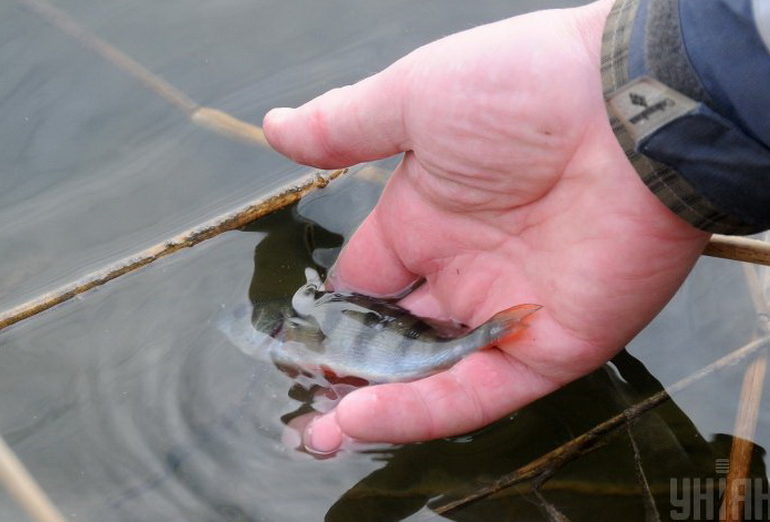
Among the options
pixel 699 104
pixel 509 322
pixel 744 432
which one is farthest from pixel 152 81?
pixel 744 432

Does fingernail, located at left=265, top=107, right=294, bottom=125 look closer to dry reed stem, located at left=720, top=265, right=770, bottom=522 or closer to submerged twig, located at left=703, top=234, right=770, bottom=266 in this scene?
submerged twig, located at left=703, top=234, right=770, bottom=266

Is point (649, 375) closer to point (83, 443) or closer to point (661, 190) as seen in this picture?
point (661, 190)

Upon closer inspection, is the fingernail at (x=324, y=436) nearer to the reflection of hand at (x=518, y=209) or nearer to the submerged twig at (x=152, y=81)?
the reflection of hand at (x=518, y=209)

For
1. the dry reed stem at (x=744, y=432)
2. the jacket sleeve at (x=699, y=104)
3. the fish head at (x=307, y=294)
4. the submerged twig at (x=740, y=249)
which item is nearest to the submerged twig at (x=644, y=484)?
the dry reed stem at (x=744, y=432)

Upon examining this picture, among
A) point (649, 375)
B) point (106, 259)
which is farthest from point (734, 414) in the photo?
point (106, 259)

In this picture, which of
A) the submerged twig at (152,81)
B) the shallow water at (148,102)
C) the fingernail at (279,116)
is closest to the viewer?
the fingernail at (279,116)
